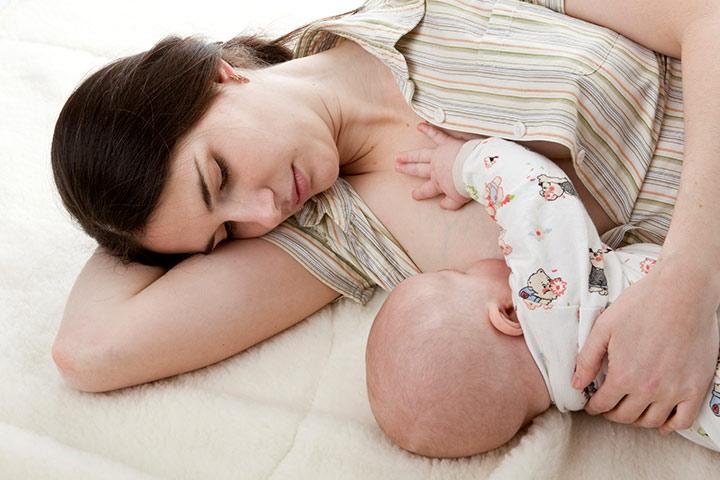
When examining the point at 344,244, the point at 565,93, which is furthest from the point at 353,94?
the point at 565,93

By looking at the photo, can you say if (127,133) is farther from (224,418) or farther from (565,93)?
(565,93)

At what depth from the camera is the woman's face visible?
1468mm

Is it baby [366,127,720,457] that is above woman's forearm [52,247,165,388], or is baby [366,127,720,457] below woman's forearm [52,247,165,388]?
above

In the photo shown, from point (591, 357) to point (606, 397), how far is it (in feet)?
0.23

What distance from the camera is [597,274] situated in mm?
1324

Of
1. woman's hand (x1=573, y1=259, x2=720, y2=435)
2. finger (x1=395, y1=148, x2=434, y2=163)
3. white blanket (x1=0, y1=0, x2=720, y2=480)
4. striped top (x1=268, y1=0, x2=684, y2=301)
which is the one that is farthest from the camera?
finger (x1=395, y1=148, x2=434, y2=163)

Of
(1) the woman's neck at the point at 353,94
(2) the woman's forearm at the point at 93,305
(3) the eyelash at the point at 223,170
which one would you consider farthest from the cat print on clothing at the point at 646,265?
(2) the woman's forearm at the point at 93,305

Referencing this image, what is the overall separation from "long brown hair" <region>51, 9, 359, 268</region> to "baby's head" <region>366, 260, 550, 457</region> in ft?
1.43

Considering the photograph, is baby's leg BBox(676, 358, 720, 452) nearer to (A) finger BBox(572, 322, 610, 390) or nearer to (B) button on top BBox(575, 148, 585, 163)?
(A) finger BBox(572, 322, 610, 390)

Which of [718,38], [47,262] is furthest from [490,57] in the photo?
[47,262]

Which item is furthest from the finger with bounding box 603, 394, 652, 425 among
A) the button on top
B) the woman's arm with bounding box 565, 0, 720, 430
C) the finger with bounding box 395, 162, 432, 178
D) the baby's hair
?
the finger with bounding box 395, 162, 432, 178

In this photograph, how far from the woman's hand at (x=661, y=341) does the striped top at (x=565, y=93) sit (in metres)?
0.25

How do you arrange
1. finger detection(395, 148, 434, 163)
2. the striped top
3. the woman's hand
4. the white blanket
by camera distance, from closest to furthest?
1. the woman's hand
2. the white blanket
3. the striped top
4. finger detection(395, 148, 434, 163)

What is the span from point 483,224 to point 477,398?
37 centimetres
